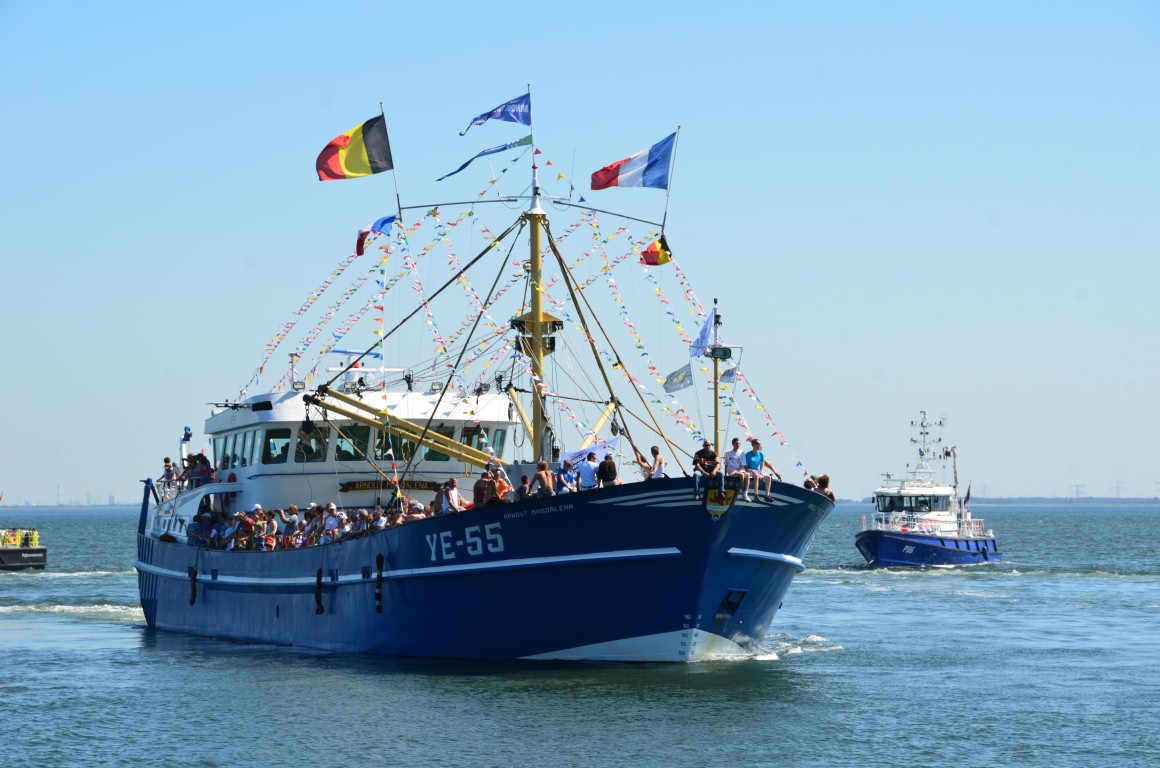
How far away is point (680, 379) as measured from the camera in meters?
29.4

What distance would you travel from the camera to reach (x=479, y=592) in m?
25.8

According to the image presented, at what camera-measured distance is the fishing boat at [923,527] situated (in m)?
66.8

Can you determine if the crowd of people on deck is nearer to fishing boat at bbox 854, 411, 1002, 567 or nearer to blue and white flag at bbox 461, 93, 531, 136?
blue and white flag at bbox 461, 93, 531, 136

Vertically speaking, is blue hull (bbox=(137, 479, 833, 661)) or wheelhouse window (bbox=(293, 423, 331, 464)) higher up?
wheelhouse window (bbox=(293, 423, 331, 464))

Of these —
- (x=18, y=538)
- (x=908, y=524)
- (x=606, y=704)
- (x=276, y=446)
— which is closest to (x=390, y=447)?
(x=276, y=446)

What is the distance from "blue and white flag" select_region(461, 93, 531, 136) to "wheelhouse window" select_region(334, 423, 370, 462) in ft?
25.8

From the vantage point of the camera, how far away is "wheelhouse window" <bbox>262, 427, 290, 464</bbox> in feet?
110

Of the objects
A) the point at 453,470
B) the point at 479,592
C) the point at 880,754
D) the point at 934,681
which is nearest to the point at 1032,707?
the point at 934,681

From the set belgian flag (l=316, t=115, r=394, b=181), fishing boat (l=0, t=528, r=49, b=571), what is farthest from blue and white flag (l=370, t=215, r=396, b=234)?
fishing boat (l=0, t=528, r=49, b=571)

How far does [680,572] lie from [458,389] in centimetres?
1080

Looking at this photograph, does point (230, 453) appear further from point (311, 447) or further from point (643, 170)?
point (643, 170)

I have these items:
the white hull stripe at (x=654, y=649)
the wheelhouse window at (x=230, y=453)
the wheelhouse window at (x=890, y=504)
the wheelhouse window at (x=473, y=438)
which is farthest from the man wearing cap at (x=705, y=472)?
the wheelhouse window at (x=890, y=504)

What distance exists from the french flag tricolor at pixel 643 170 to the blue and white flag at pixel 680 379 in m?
3.67

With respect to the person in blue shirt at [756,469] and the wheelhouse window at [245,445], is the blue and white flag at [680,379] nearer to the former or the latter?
the person in blue shirt at [756,469]
